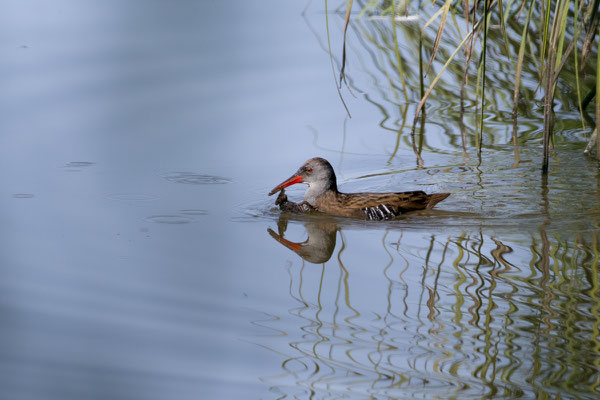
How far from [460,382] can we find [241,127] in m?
4.73

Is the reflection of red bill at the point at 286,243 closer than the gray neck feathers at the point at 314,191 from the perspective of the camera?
Yes

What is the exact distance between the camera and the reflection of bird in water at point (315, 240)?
5406 mm

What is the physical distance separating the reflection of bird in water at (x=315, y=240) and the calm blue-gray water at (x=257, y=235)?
0.09ft

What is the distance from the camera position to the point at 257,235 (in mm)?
5832

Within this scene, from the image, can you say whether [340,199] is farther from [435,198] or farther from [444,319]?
[444,319]

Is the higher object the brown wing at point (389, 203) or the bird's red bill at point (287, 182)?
the bird's red bill at point (287, 182)

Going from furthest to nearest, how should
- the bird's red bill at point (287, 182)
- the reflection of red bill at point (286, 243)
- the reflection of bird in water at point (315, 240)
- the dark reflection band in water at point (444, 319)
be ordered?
the bird's red bill at point (287, 182)
the reflection of red bill at point (286, 243)
the reflection of bird in water at point (315, 240)
the dark reflection band in water at point (444, 319)

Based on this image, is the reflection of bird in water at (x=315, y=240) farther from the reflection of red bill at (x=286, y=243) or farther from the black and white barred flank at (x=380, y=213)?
the black and white barred flank at (x=380, y=213)

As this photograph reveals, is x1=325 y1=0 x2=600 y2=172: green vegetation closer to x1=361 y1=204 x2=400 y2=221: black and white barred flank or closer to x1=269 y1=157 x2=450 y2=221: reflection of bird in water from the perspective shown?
x1=269 y1=157 x2=450 y2=221: reflection of bird in water

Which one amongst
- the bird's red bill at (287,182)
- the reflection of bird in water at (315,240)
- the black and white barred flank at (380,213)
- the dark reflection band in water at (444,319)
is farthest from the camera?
the bird's red bill at (287,182)

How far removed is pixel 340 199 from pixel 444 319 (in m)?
2.64

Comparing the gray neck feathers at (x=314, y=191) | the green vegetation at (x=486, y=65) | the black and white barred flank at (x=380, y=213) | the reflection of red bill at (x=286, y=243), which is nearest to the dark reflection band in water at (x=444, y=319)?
the reflection of red bill at (x=286, y=243)

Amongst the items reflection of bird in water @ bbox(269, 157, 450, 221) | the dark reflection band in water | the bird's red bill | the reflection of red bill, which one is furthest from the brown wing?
the reflection of red bill

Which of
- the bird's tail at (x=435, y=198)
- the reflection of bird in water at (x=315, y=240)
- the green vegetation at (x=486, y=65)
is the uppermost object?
the green vegetation at (x=486, y=65)
